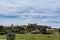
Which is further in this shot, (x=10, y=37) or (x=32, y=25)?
(x=32, y=25)

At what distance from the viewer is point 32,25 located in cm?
10862

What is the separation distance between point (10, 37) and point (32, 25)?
313 ft

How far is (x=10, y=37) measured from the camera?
43.1 feet
